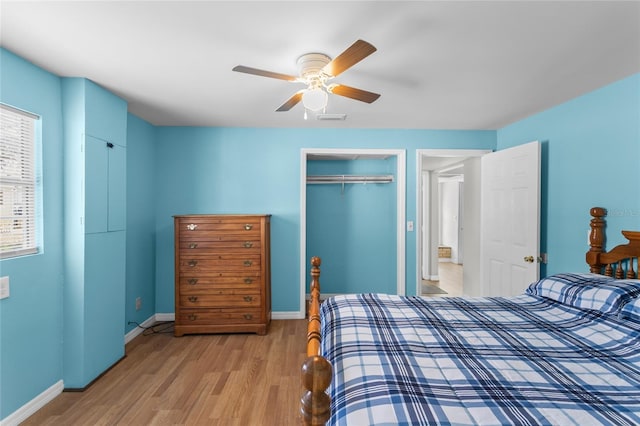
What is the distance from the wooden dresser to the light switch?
1.44 meters

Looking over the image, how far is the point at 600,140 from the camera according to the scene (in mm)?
2482

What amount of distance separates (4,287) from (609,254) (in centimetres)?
422

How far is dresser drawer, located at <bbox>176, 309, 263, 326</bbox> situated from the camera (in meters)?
3.31

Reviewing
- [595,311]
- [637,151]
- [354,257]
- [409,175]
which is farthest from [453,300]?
[354,257]

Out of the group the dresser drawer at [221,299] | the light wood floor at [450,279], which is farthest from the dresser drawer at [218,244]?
the light wood floor at [450,279]

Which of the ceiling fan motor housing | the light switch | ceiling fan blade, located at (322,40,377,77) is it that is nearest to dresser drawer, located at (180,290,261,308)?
the light switch

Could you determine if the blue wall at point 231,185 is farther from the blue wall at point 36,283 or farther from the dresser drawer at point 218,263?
the dresser drawer at point 218,263

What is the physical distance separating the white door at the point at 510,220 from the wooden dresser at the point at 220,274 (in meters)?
2.65

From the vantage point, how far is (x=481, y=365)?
4.12ft

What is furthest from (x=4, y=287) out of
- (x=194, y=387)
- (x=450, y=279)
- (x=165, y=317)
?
(x=450, y=279)

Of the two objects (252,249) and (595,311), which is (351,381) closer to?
(595,311)

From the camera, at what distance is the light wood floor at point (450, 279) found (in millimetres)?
5251

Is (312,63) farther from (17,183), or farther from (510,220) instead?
(510,220)

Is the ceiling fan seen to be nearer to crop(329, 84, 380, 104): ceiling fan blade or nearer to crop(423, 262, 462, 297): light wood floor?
crop(329, 84, 380, 104): ceiling fan blade
